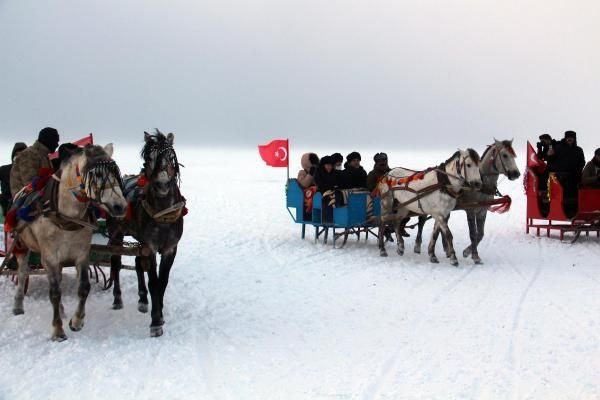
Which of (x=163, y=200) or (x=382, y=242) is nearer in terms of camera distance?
(x=163, y=200)

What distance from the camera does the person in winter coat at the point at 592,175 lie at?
37.4ft

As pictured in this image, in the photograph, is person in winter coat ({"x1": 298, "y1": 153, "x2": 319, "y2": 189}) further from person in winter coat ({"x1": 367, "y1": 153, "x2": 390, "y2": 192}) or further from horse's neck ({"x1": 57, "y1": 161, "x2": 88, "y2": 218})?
horse's neck ({"x1": 57, "y1": 161, "x2": 88, "y2": 218})

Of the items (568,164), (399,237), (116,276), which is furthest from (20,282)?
(568,164)

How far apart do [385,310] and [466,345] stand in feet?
4.86

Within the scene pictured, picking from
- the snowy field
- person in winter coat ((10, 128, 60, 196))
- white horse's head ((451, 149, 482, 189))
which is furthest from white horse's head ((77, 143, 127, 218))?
white horse's head ((451, 149, 482, 189))

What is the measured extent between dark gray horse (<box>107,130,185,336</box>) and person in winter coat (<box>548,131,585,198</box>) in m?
7.82

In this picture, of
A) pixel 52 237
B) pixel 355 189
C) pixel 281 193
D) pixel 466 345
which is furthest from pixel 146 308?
pixel 281 193

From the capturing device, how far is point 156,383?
4832 mm

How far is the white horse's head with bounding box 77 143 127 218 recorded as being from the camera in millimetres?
5465

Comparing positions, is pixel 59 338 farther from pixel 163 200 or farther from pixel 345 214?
pixel 345 214

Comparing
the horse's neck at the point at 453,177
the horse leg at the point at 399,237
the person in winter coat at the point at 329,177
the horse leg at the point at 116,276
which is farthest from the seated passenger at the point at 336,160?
the horse leg at the point at 116,276

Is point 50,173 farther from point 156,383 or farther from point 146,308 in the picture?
point 156,383

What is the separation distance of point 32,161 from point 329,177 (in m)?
5.77

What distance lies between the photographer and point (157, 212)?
239 inches
